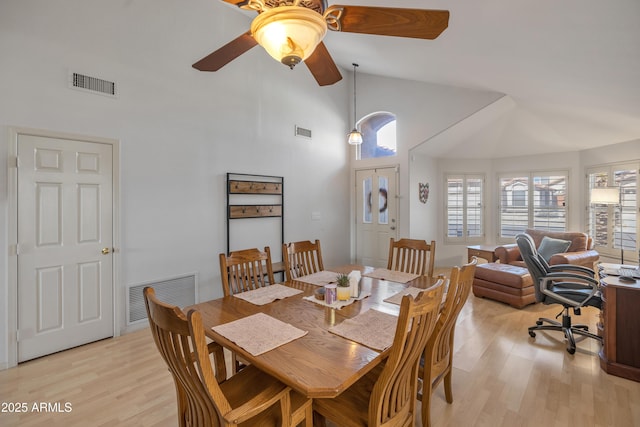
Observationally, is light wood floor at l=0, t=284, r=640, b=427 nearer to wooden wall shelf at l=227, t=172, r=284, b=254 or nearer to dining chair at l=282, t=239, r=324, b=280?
dining chair at l=282, t=239, r=324, b=280

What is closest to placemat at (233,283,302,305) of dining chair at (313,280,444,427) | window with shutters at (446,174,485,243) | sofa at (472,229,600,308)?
dining chair at (313,280,444,427)

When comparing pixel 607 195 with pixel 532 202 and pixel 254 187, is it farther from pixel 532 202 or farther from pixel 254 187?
pixel 254 187

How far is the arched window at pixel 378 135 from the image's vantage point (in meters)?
5.67

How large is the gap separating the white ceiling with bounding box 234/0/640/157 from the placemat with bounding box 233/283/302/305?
2555mm

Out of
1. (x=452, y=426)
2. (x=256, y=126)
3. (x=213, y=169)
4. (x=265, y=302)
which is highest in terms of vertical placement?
(x=256, y=126)

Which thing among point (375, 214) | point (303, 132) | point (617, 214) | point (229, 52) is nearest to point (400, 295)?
point (229, 52)

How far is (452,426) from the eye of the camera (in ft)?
6.09

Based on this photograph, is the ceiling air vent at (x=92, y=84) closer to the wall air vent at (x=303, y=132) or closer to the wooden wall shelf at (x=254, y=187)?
the wooden wall shelf at (x=254, y=187)

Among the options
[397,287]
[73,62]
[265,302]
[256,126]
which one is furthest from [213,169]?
[397,287]

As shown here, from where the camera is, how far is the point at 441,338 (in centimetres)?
183

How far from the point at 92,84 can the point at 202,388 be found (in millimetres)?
3229

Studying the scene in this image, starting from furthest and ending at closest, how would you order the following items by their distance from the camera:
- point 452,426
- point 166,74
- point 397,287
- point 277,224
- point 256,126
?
point 277,224 < point 256,126 < point 166,74 < point 397,287 < point 452,426

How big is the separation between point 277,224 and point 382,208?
219 centimetres

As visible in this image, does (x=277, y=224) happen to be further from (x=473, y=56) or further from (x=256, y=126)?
(x=473, y=56)
